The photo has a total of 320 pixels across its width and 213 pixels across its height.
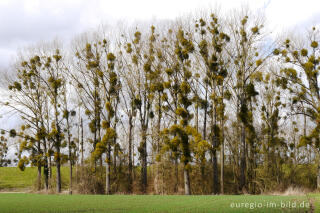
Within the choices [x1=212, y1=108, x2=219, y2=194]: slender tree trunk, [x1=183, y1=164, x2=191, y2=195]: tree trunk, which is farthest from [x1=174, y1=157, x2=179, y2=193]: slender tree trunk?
[x1=212, y1=108, x2=219, y2=194]: slender tree trunk

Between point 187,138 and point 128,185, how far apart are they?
886 cm

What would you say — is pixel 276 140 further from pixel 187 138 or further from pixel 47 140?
pixel 47 140

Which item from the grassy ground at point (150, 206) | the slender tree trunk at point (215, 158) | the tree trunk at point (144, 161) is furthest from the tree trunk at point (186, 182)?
the grassy ground at point (150, 206)

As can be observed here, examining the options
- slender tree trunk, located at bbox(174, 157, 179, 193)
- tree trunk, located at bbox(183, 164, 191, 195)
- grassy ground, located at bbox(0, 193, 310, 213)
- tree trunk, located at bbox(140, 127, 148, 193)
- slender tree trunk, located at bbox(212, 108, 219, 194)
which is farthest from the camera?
tree trunk, located at bbox(140, 127, 148, 193)

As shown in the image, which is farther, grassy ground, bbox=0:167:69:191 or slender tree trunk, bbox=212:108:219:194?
grassy ground, bbox=0:167:69:191

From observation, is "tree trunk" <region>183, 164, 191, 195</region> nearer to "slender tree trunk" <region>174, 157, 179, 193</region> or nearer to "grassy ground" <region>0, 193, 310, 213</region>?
"slender tree trunk" <region>174, 157, 179, 193</region>

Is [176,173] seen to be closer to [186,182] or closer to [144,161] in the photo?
[186,182]

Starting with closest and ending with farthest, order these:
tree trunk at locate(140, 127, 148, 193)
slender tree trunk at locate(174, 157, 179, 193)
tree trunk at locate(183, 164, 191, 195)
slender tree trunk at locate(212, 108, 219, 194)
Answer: tree trunk at locate(183, 164, 191, 195)
slender tree trunk at locate(212, 108, 219, 194)
slender tree trunk at locate(174, 157, 179, 193)
tree trunk at locate(140, 127, 148, 193)

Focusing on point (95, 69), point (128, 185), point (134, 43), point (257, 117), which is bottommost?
point (128, 185)

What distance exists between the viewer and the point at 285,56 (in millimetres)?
35188

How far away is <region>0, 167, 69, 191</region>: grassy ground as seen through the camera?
4904 centimetres

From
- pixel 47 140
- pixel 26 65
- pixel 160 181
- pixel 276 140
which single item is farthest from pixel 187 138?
pixel 26 65

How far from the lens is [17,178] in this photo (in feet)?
189

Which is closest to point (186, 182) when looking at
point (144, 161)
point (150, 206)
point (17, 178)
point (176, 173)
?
point (176, 173)
